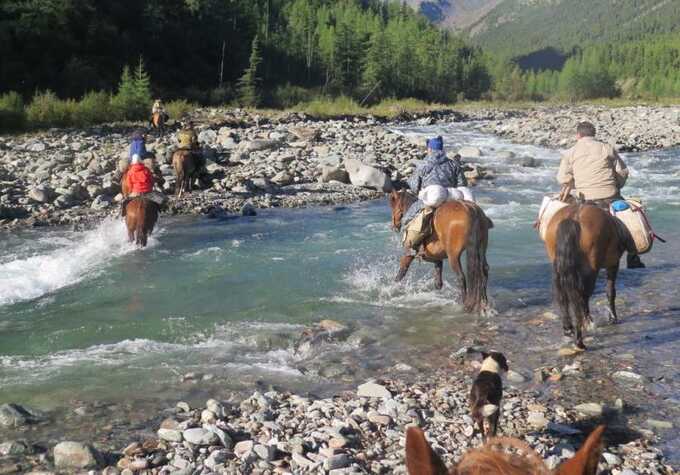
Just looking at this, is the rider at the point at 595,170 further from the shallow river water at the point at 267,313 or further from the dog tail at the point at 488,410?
the dog tail at the point at 488,410

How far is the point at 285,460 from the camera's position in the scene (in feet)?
16.1

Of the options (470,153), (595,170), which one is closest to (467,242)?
(595,170)

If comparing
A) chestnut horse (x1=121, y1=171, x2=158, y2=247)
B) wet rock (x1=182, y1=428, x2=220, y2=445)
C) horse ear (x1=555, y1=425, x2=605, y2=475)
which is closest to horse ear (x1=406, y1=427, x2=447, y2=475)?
horse ear (x1=555, y1=425, x2=605, y2=475)

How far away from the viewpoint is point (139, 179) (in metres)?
12.8

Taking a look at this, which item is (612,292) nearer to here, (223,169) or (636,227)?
(636,227)

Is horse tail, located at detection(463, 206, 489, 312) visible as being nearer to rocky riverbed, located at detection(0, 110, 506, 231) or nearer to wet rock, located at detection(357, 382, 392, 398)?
wet rock, located at detection(357, 382, 392, 398)

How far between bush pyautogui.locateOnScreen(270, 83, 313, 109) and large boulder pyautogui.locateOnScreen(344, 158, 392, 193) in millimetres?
35727

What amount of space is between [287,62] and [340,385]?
7481 centimetres

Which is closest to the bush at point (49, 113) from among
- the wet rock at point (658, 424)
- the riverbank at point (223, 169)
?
the riverbank at point (223, 169)

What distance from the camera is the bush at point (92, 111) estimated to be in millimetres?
28391

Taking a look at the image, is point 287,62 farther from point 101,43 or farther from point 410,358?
point 410,358

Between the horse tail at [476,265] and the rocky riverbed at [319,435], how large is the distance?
2507 mm

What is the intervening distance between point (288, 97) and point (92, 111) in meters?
31.3

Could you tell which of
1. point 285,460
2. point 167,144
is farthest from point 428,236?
point 167,144
